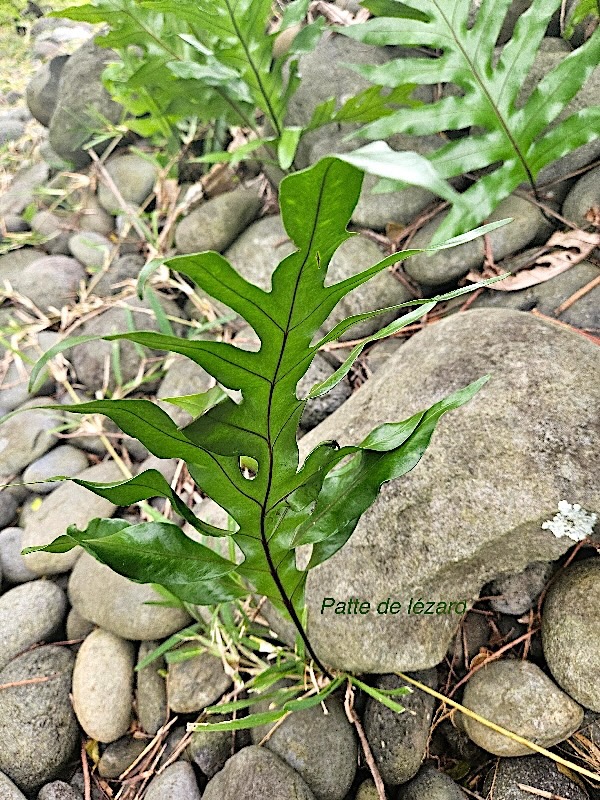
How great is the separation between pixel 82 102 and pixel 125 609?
2.33 meters

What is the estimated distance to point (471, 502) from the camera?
1.16 m

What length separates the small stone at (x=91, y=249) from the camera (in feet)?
8.04

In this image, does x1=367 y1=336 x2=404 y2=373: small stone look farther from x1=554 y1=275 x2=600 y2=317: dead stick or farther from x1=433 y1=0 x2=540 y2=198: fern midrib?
x1=433 y1=0 x2=540 y2=198: fern midrib

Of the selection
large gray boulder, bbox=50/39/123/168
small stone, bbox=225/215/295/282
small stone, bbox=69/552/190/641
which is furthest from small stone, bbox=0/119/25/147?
small stone, bbox=69/552/190/641

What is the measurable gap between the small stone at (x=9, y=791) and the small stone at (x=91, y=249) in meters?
1.78

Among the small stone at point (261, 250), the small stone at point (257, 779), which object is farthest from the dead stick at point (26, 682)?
the small stone at point (261, 250)

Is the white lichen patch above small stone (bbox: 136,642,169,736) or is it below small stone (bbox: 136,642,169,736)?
above

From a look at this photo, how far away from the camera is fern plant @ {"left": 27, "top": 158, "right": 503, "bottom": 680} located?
618 mm

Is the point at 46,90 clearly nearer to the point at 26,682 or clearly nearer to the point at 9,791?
the point at 26,682

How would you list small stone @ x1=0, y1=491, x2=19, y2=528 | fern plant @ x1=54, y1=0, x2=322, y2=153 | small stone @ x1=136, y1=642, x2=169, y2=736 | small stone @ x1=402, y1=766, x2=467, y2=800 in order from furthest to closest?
small stone @ x1=0, y1=491, x2=19, y2=528
fern plant @ x1=54, y1=0, x2=322, y2=153
small stone @ x1=136, y1=642, x2=169, y2=736
small stone @ x1=402, y1=766, x2=467, y2=800

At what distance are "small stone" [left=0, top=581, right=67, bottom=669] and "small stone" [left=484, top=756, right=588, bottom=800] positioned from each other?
110 cm

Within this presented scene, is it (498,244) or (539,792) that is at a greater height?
(498,244)

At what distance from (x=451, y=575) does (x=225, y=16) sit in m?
1.61

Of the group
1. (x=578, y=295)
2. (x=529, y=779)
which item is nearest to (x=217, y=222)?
(x=578, y=295)
